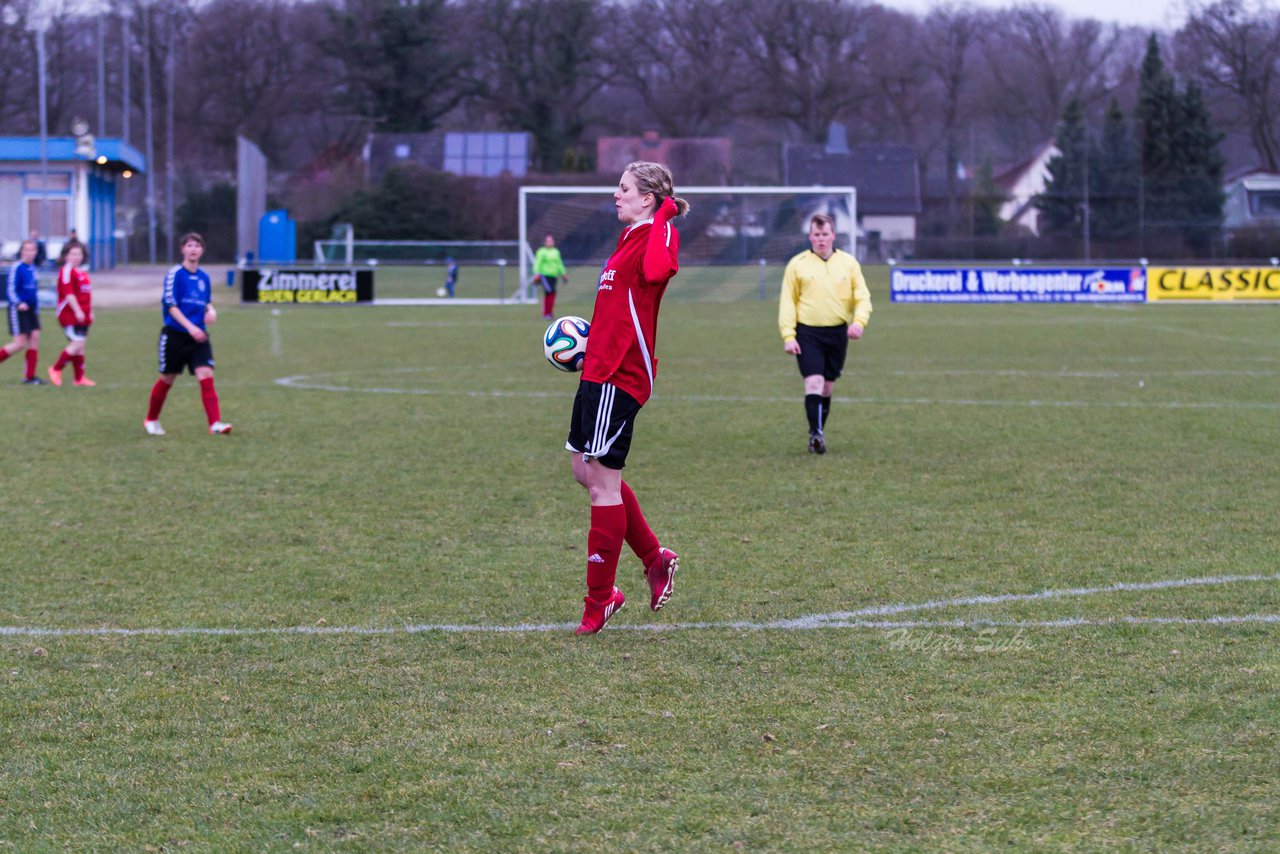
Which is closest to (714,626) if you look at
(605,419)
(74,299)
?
(605,419)

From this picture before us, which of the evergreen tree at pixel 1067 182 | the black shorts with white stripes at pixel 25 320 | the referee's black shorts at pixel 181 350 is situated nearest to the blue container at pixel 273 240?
the evergreen tree at pixel 1067 182

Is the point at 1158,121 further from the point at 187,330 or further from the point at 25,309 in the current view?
the point at 187,330

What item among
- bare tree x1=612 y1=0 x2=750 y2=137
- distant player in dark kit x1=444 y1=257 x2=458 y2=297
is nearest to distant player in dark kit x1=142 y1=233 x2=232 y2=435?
distant player in dark kit x1=444 y1=257 x2=458 y2=297

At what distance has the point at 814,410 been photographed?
1078 centimetres

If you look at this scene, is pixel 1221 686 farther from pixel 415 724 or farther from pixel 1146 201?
pixel 1146 201

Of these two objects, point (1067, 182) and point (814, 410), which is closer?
point (814, 410)

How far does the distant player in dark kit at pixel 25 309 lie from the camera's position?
54.0ft

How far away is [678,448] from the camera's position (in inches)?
441

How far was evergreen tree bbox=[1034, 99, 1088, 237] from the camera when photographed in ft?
167

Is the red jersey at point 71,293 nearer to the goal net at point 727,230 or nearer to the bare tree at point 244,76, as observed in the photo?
the goal net at point 727,230

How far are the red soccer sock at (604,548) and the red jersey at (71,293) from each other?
39.3 ft

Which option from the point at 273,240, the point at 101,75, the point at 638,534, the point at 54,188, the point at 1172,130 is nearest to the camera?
the point at 638,534

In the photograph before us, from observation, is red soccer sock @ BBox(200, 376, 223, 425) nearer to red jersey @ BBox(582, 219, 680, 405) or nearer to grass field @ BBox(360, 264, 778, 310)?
red jersey @ BBox(582, 219, 680, 405)

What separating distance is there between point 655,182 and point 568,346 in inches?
29.9
